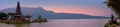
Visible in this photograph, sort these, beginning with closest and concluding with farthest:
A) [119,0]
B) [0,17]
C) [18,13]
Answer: [119,0], [18,13], [0,17]

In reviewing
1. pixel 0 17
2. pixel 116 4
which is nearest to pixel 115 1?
pixel 116 4

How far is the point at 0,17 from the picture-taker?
103 m

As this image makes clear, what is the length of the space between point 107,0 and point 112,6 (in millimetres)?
413

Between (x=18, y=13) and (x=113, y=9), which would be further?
(x=18, y=13)

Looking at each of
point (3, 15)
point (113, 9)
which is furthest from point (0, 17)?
point (113, 9)

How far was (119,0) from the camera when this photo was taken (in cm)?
1529

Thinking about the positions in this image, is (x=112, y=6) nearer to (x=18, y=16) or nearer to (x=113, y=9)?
(x=113, y=9)

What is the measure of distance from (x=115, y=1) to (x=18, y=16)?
5979cm

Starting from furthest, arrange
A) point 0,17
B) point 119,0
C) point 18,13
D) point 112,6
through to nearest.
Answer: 1. point 0,17
2. point 18,13
3. point 112,6
4. point 119,0

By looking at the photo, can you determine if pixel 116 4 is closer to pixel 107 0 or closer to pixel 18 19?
pixel 107 0

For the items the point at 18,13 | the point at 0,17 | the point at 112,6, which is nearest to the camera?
the point at 112,6

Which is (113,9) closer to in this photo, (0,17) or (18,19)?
(18,19)

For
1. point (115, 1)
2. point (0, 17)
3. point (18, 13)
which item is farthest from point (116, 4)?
point (0, 17)

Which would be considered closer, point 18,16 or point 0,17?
point 18,16
